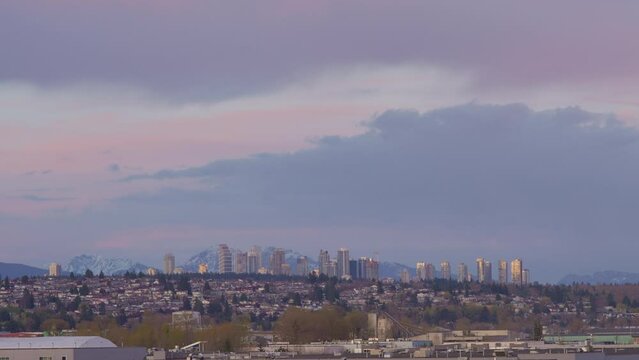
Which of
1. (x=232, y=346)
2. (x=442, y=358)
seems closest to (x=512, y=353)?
(x=442, y=358)

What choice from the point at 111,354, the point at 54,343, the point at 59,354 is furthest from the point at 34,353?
the point at 111,354

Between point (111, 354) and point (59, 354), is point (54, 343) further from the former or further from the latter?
point (111, 354)

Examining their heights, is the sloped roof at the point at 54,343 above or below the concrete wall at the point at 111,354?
above

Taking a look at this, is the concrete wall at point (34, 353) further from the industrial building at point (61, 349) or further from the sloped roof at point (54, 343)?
the sloped roof at point (54, 343)

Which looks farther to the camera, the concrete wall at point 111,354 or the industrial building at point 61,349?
the concrete wall at point 111,354

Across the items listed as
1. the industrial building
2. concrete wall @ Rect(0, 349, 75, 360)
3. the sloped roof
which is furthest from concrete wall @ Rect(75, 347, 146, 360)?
concrete wall @ Rect(0, 349, 75, 360)

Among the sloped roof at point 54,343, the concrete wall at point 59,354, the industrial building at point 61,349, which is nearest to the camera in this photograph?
the concrete wall at point 59,354

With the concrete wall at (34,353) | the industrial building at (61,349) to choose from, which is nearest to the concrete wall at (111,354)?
the industrial building at (61,349)

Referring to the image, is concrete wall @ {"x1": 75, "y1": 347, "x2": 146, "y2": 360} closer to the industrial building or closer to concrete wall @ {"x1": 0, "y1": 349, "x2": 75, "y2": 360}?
the industrial building

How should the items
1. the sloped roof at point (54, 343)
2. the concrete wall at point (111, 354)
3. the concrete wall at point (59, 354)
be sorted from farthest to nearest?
the sloped roof at point (54, 343), the concrete wall at point (111, 354), the concrete wall at point (59, 354)
